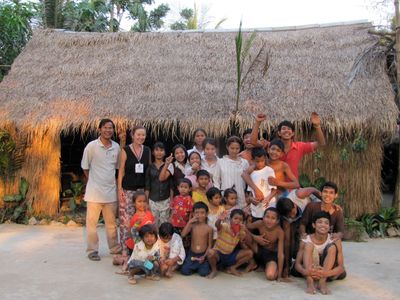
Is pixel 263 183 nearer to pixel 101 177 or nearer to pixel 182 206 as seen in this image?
pixel 182 206

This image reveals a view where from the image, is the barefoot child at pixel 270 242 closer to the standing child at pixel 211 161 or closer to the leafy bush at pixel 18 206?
the standing child at pixel 211 161

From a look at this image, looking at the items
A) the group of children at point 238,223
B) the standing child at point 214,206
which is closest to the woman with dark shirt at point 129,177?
the group of children at point 238,223

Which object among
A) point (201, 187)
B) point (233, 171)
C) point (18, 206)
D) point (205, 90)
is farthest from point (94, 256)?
point (205, 90)

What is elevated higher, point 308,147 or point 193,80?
point 193,80

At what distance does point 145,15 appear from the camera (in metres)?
19.4

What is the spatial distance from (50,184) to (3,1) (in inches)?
300

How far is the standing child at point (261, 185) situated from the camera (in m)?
4.46

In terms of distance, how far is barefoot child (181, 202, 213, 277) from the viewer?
14.4 feet

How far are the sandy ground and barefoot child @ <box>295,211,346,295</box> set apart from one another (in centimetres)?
14

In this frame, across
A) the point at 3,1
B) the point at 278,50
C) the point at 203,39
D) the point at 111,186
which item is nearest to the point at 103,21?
the point at 3,1

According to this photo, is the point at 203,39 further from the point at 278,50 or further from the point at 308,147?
the point at 308,147

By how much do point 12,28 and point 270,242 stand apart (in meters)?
10.3

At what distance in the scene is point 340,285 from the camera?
13.6 feet

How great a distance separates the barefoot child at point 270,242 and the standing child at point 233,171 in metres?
0.43
